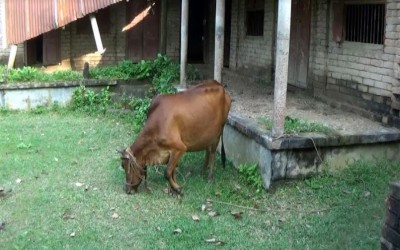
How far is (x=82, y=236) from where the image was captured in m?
5.70

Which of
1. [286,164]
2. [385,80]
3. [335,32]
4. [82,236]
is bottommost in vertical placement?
[82,236]

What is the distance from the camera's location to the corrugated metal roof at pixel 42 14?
13.3 m

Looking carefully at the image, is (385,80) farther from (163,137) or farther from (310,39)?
(163,137)

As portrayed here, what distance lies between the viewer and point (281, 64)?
266 inches

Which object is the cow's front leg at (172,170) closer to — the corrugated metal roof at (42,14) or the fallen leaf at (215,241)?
the fallen leaf at (215,241)

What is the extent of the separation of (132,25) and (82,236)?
12.1m

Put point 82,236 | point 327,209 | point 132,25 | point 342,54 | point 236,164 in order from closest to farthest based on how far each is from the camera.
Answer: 1. point 82,236
2. point 327,209
3. point 236,164
4. point 342,54
5. point 132,25

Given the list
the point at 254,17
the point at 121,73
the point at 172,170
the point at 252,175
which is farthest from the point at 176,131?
the point at 254,17

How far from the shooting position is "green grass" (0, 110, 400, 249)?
5.59 metres

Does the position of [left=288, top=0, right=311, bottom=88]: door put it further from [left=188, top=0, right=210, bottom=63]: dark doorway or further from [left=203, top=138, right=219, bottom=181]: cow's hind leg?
[left=188, top=0, right=210, bottom=63]: dark doorway

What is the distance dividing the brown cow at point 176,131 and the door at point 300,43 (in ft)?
12.2

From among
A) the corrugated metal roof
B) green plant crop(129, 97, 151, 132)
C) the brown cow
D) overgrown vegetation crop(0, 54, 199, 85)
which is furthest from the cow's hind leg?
the corrugated metal roof

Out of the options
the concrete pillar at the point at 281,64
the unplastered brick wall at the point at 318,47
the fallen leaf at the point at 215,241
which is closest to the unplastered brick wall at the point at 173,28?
the unplastered brick wall at the point at 318,47

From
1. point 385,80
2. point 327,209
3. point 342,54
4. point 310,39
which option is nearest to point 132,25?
point 310,39
